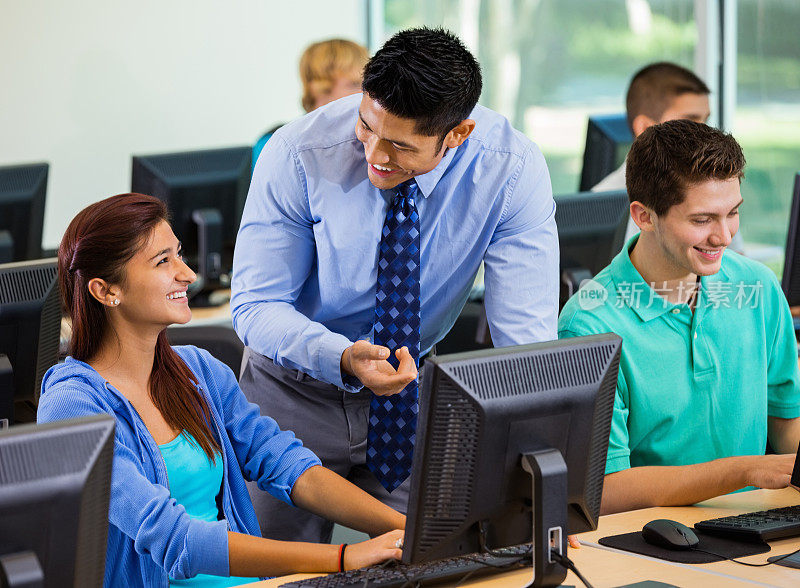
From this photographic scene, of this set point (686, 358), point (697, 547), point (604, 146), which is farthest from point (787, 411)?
point (604, 146)

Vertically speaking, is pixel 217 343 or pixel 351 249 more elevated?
pixel 351 249

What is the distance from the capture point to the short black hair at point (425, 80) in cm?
172

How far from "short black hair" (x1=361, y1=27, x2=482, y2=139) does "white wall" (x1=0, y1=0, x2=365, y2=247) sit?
3668 millimetres

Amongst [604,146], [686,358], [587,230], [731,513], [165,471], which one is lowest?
[731,513]

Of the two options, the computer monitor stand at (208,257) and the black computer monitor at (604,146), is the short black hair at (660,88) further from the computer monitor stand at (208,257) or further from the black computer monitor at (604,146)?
the computer monitor stand at (208,257)

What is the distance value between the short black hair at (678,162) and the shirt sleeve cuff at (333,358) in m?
0.64

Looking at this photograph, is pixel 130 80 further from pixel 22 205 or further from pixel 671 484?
pixel 671 484

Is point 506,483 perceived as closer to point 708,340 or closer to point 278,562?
point 278,562

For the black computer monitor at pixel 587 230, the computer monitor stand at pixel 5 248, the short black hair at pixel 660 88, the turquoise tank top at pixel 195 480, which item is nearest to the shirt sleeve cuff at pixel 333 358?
the turquoise tank top at pixel 195 480

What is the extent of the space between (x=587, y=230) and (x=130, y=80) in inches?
128

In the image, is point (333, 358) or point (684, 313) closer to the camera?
point (333, 358)

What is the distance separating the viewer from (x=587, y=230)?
2.79 m

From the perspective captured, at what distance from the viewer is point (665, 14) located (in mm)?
4895

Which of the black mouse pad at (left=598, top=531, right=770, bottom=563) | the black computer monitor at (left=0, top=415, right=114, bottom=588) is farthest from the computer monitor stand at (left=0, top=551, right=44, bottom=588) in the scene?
the black mouse pad at (left=598, top=531, right=770, bottom=563)
